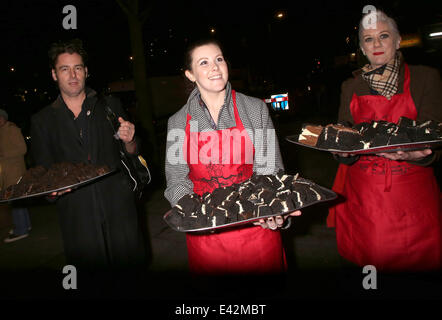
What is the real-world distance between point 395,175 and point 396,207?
0.27 m

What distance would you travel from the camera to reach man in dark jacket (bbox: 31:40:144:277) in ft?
8.78

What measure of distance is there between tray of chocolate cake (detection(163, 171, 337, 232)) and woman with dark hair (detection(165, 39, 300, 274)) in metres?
0.26

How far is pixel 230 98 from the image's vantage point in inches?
89.0

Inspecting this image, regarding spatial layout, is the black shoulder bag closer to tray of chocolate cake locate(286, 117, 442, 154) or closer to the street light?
tray of chocolate cake locate(286, 117, 442, 154)

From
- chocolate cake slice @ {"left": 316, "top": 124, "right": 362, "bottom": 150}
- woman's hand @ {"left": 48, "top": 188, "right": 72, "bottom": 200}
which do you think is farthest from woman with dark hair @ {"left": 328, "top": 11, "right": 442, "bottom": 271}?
woman's hand @ {"left": 48, "top": 188, "right": 72, "bottom": 200}

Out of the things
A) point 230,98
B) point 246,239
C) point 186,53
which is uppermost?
point 186,53

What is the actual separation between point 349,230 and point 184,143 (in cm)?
180

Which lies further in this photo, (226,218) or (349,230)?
(349,230)

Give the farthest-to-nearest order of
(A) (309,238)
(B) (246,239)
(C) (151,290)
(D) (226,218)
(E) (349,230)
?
1. (A) (309,238)
2. (C) (151,290)
3. (E) (349,230)
4. (B) (246,239)
5. (D) (226,218)

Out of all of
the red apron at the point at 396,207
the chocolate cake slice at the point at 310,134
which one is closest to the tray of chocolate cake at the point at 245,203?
the chocolate cake slice at the point at 310,134

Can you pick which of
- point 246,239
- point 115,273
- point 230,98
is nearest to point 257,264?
point 246,239

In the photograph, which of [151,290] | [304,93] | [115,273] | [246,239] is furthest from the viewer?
[304,93]

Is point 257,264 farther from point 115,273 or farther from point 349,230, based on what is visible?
point 115,273

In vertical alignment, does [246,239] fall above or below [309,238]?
above
